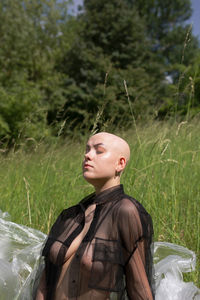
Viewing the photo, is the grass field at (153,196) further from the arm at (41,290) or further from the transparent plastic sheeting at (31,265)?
the arm at (41,290)

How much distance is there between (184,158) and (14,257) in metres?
1.92

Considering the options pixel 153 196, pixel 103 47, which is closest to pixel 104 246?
pixel 153 196

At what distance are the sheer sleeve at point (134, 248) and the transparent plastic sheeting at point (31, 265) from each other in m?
0.37

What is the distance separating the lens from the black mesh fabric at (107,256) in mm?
1090

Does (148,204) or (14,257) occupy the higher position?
(148,204)

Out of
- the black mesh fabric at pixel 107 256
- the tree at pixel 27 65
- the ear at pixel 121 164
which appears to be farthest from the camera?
the tree at pixel 27 65

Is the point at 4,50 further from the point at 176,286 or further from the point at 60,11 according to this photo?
the point at 176,286

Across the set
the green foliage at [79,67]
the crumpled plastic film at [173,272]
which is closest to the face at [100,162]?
the crumpled plastic film at [173,272]

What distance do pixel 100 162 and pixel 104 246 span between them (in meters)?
0.29

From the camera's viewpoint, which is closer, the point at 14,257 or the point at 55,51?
the point at 14,257

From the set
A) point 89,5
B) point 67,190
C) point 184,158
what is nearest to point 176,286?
point 67,190

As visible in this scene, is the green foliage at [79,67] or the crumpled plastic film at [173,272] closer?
the crumpled plastic film at [173,272]

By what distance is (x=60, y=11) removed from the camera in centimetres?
1970

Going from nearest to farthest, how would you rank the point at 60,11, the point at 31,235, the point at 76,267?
the point at 76,267, the point at 31,235, the point at 60,11
